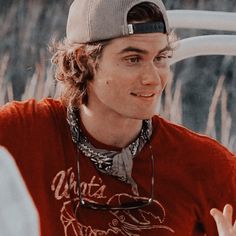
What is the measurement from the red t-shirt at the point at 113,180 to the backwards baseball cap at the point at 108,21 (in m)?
0.17

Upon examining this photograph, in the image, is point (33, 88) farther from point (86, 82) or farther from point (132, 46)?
point (132, 46)

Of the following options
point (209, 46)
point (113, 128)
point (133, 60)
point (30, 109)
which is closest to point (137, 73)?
point (133, 60)

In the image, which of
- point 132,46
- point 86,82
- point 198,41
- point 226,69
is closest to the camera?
point 132,46

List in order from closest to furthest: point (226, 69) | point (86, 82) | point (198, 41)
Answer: point (86, 82) < point (198, 41) < point (226, 69)

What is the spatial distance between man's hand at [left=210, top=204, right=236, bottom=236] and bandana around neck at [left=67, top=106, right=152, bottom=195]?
0.59 ft

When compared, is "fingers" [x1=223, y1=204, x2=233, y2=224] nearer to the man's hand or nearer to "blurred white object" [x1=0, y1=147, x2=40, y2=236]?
the man's hand

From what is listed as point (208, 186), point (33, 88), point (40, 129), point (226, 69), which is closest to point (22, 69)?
point (33, 88)

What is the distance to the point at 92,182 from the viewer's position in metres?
1.46

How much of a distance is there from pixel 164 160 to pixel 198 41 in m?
0.36

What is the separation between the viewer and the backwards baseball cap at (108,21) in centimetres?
141

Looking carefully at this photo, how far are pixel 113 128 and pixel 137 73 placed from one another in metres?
0.13

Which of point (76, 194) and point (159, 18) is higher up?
point (159, 18)

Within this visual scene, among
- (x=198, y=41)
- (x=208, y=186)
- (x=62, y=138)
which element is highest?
(x=198, y=41)

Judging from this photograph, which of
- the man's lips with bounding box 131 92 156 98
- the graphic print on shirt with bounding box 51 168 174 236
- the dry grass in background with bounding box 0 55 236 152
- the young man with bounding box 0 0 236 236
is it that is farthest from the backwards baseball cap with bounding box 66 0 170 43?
the dry grass in background with bounding box 0 55 236 152
